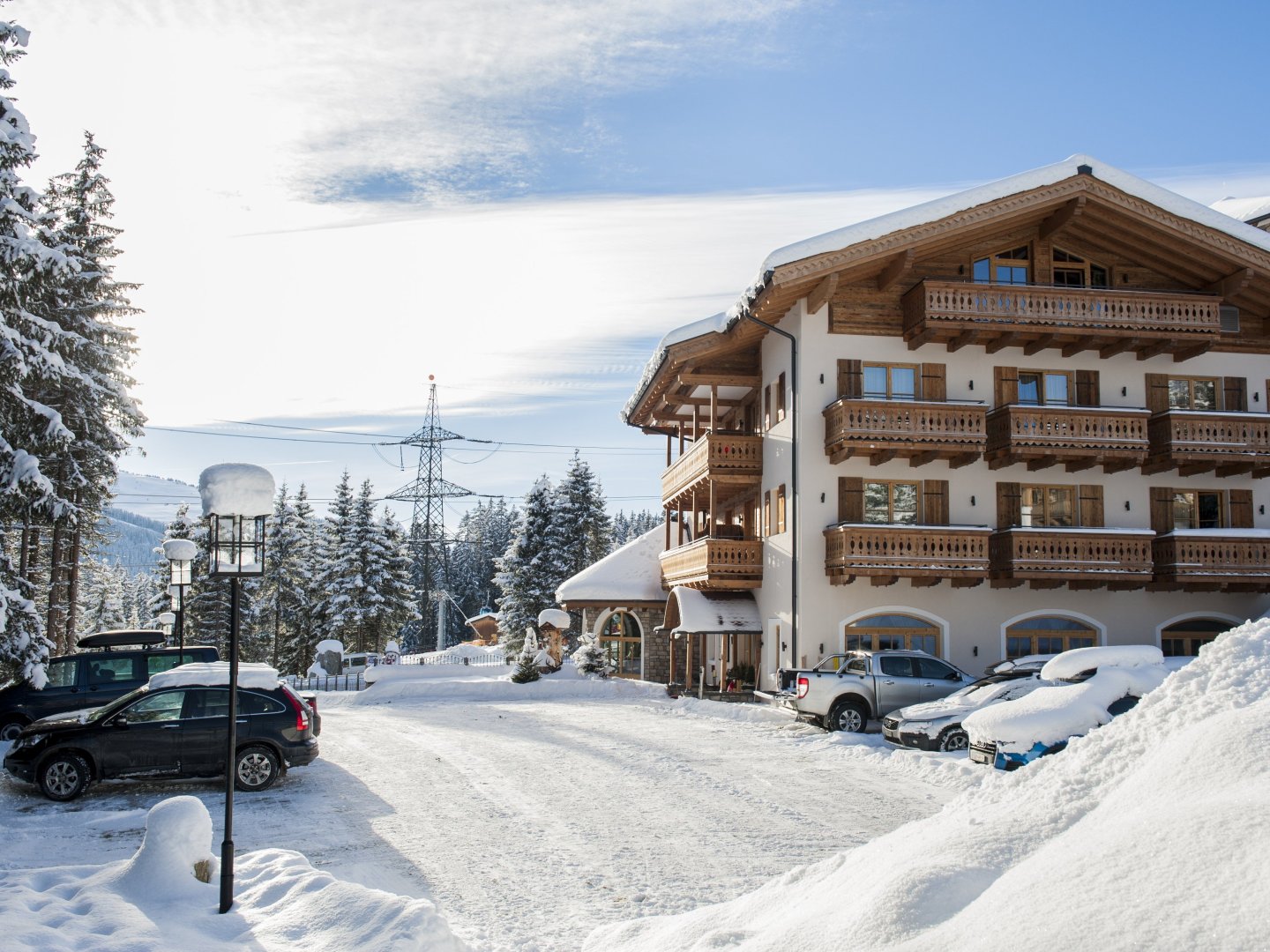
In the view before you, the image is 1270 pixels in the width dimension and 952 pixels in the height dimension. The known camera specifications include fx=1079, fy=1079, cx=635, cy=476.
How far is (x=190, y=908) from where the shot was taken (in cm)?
812

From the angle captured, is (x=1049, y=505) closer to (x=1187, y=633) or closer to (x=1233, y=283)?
(x=1187, y=633)

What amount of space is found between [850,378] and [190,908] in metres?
22.4

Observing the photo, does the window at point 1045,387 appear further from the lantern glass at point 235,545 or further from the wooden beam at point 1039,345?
the lantern glass at point 235,545

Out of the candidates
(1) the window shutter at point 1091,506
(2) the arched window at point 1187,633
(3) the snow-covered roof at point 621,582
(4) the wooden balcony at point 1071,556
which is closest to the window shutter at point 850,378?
(4) the wooden balcony at point 1071,556

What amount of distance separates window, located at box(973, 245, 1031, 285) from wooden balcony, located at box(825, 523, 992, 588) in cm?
706

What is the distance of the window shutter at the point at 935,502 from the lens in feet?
91.7

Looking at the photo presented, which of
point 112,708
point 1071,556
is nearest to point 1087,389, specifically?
point 1071,556

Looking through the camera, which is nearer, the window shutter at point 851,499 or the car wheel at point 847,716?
the car wheel at point 847,716

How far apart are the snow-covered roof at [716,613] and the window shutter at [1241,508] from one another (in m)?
13.3

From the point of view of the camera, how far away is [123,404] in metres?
28.6

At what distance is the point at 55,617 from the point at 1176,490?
3003 centimetres

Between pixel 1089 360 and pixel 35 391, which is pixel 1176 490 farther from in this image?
pixel 35 391

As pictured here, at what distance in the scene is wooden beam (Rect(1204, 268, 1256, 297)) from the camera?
28656 millimetres

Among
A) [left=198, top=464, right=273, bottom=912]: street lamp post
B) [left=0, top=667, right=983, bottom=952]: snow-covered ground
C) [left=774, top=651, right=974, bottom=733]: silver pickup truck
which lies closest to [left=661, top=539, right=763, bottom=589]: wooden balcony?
[left=0, top=667, right=983, bottom=952]: snow-covered ground
